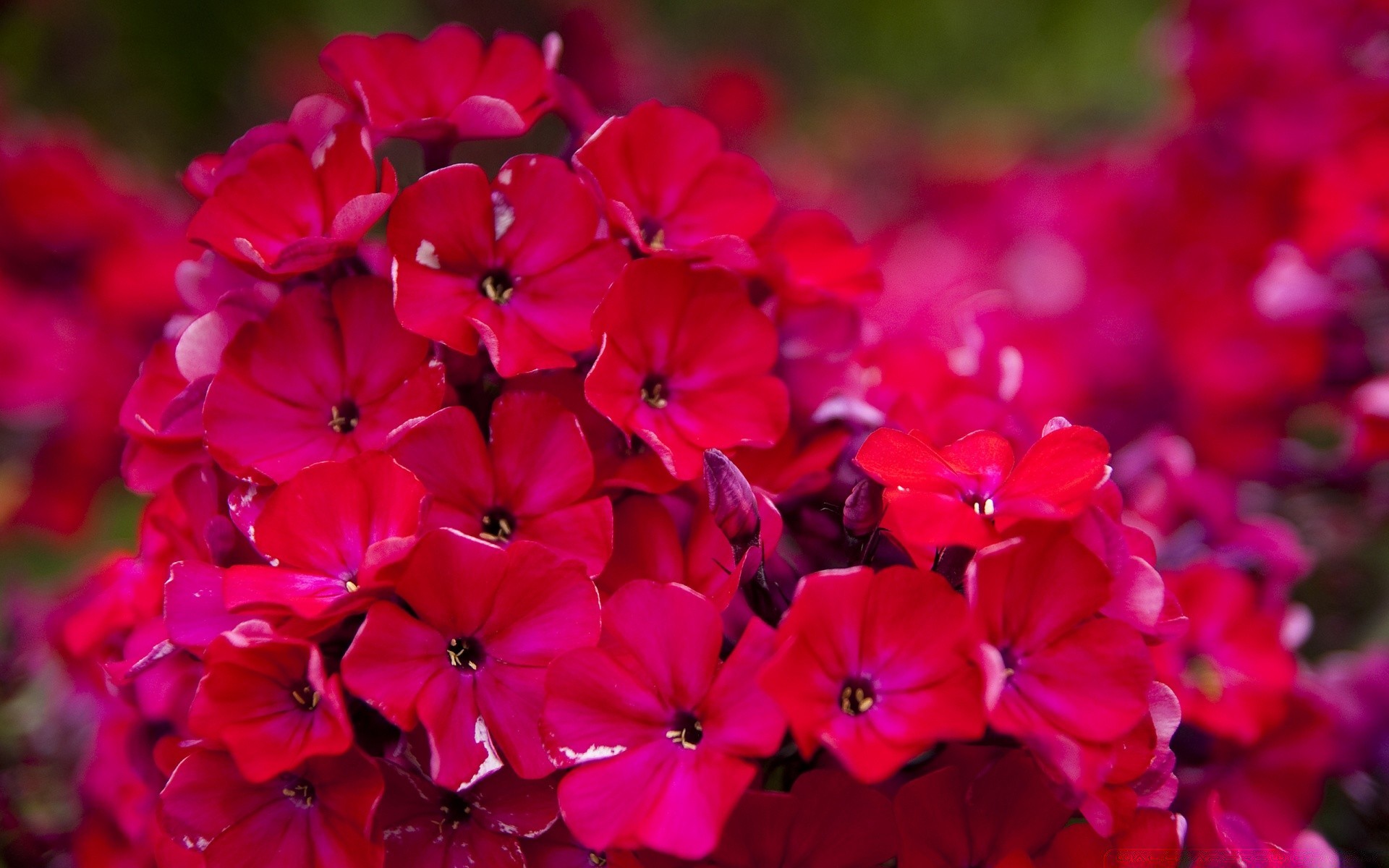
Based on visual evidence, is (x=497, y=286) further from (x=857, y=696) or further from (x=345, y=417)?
(x=857, y=696)

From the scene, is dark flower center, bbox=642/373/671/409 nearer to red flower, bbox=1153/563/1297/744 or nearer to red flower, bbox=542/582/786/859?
red flower, bbox=542/582/786/859

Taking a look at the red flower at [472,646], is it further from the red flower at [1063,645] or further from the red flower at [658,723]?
the red flower at [1063,645]

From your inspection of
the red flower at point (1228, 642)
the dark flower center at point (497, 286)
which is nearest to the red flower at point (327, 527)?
the dark flower center at point (497, 286)

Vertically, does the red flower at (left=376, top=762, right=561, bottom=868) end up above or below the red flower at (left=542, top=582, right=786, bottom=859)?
below

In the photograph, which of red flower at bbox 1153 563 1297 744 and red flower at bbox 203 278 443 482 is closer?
red flower at bbox 203 278 443 482

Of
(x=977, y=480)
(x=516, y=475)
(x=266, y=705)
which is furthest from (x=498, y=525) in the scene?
(x=977, y=480)

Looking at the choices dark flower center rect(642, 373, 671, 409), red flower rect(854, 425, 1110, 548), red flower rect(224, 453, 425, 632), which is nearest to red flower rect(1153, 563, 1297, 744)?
red flower rect(854, 425, 1110, 548)
